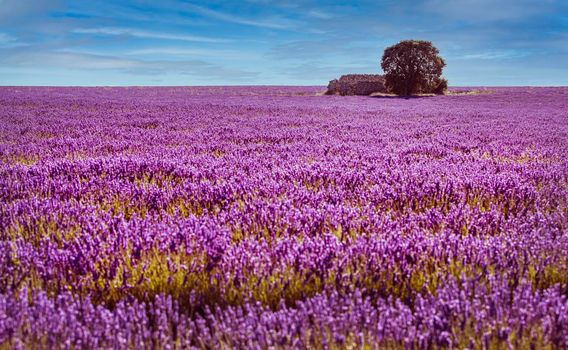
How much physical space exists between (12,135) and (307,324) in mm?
8737

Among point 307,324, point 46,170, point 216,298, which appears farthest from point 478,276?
point 46,170

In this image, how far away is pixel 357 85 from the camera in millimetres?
38688

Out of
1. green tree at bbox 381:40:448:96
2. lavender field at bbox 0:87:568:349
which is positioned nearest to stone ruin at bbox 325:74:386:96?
green tree at bbox 381:40:448:96

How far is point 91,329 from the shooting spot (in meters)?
1.65

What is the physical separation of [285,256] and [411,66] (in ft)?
120

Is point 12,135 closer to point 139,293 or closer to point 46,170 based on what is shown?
point 46,170

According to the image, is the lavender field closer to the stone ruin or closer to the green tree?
the green tree

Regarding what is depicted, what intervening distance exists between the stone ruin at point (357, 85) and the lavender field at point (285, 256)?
113 ft

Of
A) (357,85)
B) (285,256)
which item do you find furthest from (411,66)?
(285,256)

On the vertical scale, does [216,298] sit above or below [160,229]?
below

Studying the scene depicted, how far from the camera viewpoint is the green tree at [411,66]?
1415 inches

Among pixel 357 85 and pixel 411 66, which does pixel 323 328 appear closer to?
pixel 411 66

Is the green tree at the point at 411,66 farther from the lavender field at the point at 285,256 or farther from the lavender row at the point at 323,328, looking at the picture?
the lavender row at the point at 323,328

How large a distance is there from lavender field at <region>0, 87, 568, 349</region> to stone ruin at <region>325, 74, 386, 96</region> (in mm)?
34322
